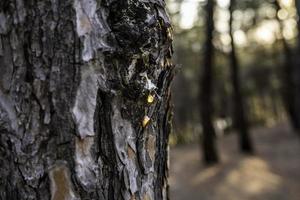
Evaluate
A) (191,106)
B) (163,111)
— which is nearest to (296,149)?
(191,106)

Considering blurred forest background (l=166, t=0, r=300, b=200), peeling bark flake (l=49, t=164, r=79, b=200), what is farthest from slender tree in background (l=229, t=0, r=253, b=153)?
peeling bark flake (l=49, t=164, r=79, b=200)

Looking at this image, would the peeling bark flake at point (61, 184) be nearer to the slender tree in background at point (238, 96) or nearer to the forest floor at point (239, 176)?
the forest floor at point (239, 176)

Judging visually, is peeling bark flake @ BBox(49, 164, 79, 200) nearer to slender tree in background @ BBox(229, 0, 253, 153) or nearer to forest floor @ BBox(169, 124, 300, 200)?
forest floor @ BBox(169, 124, 300, 200)

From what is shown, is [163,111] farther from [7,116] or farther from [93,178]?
[7,116]

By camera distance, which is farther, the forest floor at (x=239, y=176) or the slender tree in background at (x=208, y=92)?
the slender tree in background at (x=208, y=92)

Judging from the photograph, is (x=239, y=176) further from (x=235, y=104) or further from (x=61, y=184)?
(x=61, y=184)

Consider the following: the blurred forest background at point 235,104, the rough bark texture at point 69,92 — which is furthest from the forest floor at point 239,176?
the rough bark texture at point 69,92
